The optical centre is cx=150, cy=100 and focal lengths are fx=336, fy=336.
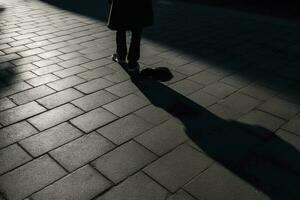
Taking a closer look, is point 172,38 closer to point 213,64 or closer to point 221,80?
point 213,64

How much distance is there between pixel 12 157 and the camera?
3230 millimetres

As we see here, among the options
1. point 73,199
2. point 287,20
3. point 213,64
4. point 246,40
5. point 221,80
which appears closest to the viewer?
point 73,199

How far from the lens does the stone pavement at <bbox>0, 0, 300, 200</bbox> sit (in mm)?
2945

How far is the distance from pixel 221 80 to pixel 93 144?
7.68 ft

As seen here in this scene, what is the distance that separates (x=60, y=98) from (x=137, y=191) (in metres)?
1.98

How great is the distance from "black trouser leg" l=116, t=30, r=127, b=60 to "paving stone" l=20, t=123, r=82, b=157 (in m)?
2.02

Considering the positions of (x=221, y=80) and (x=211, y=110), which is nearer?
(x=211, y=110)

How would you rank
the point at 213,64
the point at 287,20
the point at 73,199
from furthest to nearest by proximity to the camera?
the point at 287,20
the point at 213,64
the point at 73,199

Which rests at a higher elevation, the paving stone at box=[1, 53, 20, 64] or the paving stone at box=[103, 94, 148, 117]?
the paving stone at box=[103, 94, 148, 117]

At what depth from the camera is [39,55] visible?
18.9 ft

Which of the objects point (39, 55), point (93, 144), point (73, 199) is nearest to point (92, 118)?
point (93, 144)

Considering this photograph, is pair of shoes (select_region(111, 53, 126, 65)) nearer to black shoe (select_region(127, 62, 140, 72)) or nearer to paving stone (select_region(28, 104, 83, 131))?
black shoe (select_region(127, 62, 140, 72))

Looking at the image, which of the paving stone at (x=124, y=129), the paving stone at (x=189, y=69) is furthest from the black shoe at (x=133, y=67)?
the paving stone at (x=124, y=129)

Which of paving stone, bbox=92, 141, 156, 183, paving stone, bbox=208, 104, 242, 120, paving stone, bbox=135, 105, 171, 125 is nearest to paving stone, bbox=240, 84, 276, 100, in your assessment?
paving stone, bbox=208, 104, 242, 120
